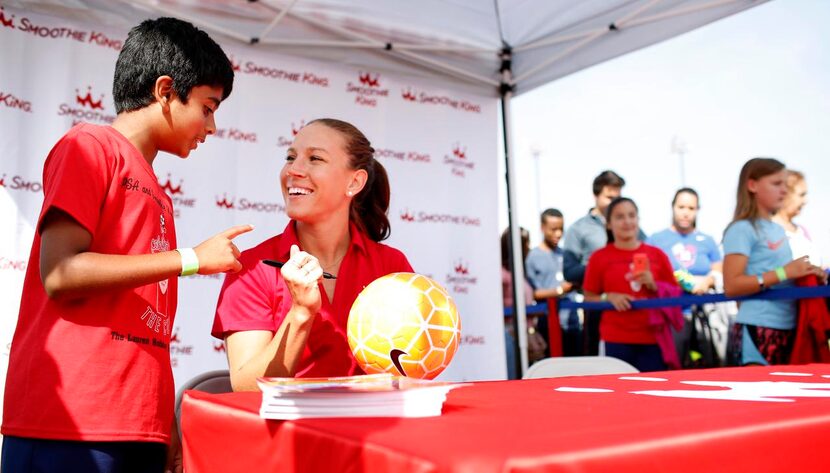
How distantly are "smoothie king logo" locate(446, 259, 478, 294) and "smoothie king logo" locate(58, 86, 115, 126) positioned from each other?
251 cm

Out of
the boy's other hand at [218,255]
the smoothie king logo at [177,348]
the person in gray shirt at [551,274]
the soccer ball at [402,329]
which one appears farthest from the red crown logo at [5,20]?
the person in gray shirt at [551,274]

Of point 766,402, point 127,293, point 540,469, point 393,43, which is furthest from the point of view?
point 393,43

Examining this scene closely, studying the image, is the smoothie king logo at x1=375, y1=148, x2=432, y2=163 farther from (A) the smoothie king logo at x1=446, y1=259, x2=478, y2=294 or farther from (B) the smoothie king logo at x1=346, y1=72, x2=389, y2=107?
(A) the smoothie king logo at x1=446, y1=259, x2=478, y2=294

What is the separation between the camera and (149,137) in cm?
178

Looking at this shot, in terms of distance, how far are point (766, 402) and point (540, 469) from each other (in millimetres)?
629

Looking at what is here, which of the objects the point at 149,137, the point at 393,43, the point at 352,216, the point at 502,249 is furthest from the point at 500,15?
the point at 149,137

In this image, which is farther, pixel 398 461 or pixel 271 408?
pixel 271 408

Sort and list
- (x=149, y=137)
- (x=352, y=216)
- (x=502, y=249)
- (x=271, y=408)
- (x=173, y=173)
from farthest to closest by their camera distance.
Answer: (x=502, y=249)
(x=173, y=173)
(x=352, y=216)
(x=149, y=137)
(x=271, y=408)

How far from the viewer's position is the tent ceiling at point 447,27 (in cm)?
406

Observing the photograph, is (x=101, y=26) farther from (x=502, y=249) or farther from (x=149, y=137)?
(x=502, y=249)

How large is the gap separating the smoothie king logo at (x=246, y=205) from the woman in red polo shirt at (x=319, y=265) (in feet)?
6.73

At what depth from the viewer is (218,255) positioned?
1.50 meters

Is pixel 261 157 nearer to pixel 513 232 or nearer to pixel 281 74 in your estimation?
pixel 281 74

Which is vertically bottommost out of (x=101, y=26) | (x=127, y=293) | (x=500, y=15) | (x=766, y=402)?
(x=766, y=402)
